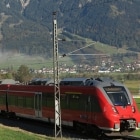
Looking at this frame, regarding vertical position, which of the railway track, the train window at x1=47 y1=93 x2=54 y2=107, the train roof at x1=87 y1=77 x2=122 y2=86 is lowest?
the railway track

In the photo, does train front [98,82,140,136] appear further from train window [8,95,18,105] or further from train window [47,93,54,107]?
train window [8,95,18,105]

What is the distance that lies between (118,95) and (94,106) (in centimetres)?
146

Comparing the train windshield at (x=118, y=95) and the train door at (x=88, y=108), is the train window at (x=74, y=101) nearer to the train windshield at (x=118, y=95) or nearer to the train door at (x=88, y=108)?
the train door at (x=88, y=108)

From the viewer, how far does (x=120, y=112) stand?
78.3 ft

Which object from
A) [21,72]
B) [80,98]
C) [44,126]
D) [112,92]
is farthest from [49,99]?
[21,72]

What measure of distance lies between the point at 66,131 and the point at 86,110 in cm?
353

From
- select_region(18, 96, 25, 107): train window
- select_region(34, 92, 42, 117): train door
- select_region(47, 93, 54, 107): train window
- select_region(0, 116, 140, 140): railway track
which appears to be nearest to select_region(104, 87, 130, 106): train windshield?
select_region(0, 116, 140, 140): railway track

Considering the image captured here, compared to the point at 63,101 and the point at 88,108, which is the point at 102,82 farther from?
the point at 63,101

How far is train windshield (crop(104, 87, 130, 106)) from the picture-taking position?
24.5 meters

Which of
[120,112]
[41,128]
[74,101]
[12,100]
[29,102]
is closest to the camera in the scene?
[120,112]

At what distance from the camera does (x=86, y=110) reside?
26.0m

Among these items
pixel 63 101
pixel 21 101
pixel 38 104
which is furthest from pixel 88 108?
pixel 21 101

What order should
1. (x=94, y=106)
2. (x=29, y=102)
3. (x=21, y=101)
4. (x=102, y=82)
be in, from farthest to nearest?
(x=21, y=101) → (x=29, y=102) → (x=102, y=82) → (x=94, y=106)

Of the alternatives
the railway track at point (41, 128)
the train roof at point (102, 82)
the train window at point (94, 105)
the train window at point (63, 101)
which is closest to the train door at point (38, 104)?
the railway track at point (41, 128)
